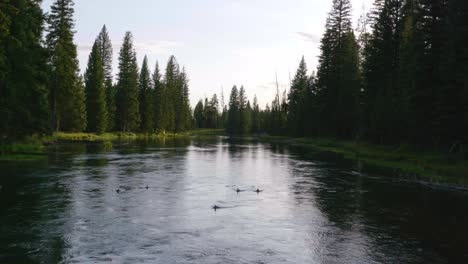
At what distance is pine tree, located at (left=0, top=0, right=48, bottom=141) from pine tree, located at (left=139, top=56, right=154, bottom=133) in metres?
62.8

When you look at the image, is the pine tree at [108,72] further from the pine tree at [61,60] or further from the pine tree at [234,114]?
the pine tree at [234,114]

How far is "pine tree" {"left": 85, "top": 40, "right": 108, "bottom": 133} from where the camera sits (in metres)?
86.1

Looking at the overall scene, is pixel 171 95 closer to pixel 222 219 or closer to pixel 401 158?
pixel 401 158

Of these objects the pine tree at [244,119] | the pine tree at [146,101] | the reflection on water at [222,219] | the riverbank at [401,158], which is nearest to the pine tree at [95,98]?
the riverbank at [401,158]

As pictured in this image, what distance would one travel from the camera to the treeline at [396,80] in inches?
1553

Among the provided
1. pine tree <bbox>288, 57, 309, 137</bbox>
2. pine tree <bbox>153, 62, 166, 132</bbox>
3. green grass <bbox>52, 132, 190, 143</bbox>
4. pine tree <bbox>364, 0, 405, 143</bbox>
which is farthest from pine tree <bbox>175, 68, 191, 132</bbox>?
pine tree <bbox>364, 0, 405, 143</bbox>

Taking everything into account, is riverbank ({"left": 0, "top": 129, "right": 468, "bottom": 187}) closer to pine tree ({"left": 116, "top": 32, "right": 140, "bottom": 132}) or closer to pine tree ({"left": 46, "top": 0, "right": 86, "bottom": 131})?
pine tree ({"left": 46, "top": 0, "right": 86, "bottom": 131})

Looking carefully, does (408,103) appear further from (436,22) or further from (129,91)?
(129,91)

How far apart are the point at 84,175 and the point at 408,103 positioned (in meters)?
32.5

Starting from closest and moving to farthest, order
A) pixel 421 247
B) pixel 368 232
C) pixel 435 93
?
pixel 421 247 → pixel 368 232 → pixel 435 93

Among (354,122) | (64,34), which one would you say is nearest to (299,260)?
(354,122)

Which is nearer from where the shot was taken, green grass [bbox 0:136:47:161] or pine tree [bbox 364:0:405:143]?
green grass [bbox 0:136:47:161]

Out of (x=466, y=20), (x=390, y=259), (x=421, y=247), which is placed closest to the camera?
(x=390, y=259)

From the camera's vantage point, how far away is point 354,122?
243 ft
